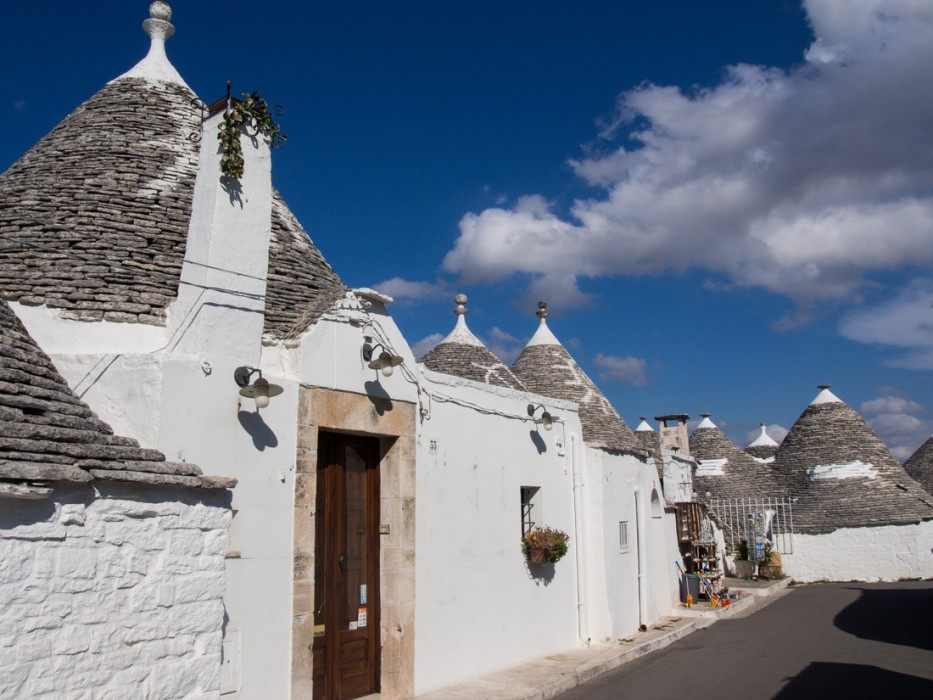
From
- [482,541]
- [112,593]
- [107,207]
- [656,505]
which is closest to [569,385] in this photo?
[656,505]

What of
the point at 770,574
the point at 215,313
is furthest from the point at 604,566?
the point at 770,574

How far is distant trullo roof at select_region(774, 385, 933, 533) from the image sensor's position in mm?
25484

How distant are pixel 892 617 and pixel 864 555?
10712 millimetres

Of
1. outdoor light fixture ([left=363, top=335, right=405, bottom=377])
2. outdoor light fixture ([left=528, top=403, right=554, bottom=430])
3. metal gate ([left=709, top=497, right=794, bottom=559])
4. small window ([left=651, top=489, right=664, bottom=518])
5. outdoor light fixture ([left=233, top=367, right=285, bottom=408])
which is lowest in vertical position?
metal gate ([left=709, top=497, right=794, bottom=559])

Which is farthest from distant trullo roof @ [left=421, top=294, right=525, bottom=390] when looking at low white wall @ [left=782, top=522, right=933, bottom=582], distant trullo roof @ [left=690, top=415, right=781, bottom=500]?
low white wall @ [left=782, top=522, right=933, bottom=582]

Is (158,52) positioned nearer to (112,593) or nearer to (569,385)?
(112,593)

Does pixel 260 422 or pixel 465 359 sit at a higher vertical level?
pixel 465 359

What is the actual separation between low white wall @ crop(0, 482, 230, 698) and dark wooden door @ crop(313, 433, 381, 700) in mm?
2372

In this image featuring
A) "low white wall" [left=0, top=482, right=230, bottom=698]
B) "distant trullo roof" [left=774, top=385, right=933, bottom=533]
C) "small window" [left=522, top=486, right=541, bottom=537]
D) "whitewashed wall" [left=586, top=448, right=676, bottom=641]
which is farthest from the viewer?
"distant trullo roof" [left=774, top=385, right=933, bottom=533]

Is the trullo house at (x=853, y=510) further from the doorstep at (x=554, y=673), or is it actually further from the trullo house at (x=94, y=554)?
the trullo house at (x=94, y=554)

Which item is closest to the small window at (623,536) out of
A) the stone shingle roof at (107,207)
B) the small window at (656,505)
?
the small window at (656,505)

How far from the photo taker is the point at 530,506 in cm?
1136

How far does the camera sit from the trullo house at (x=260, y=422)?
6.20 metres

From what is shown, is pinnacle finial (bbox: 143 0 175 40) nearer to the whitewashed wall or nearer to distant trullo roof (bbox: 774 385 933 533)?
the whitewashed wall
